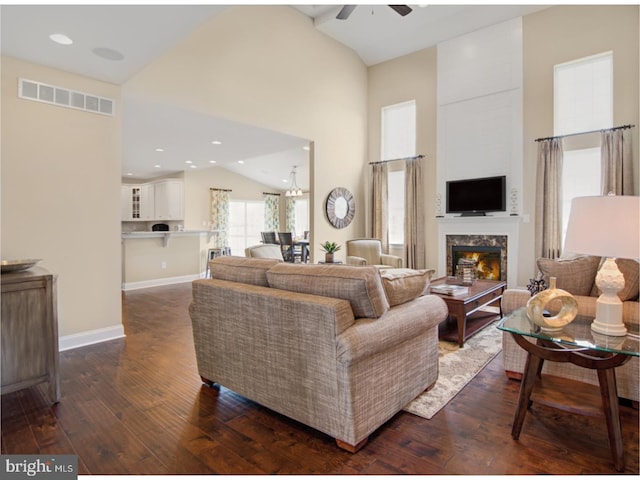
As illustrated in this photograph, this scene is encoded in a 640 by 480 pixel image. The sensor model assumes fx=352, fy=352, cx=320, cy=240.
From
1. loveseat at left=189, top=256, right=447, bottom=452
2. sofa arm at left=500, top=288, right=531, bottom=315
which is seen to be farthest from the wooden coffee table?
loveseat at left=189, top=256, right=447, bottom=452

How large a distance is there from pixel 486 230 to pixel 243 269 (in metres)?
4.87

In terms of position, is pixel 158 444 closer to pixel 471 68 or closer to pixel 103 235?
pixel 103 235

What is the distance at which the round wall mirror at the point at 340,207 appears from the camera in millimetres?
6536

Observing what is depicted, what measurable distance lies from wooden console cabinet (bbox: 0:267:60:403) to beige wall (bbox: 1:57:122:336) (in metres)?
0.99

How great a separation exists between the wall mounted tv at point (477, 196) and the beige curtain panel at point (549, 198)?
1.71 feet

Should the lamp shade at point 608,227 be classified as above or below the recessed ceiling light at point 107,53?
below

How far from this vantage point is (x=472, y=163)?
240 inches

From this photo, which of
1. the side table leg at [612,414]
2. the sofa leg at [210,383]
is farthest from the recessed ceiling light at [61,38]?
the side table leg at [612,414]

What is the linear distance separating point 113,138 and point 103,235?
0.98 m

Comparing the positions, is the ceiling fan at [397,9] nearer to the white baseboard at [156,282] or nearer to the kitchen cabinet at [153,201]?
the white baseboard at [156,282]

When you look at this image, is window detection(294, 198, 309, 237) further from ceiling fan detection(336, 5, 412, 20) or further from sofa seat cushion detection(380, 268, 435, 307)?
sofa seat cushion detection(380, 268, 435, 307)

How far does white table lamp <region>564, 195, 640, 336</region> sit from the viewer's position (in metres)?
1.63

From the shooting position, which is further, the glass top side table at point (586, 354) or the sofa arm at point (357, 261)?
the sofa arm at point (357, 261)

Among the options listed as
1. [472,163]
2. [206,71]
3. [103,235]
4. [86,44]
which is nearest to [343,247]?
[472,163]
